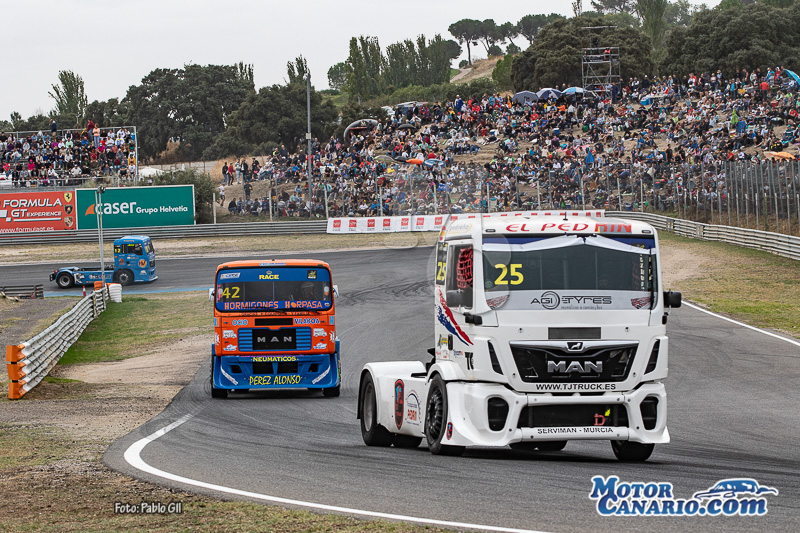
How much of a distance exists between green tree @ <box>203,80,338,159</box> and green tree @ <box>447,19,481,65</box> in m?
101

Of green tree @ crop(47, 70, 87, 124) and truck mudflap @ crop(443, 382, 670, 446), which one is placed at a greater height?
green tree @ crop(47, 70, 87, 124)

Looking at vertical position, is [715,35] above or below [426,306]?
above

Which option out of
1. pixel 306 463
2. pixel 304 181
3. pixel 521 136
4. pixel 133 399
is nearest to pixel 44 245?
pixel 304 181

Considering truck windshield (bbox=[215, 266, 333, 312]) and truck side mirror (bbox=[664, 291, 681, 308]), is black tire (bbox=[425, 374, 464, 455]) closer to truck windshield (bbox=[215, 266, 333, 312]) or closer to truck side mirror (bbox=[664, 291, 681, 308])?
truck side mirror (bbox=[664, 291, 681, 308])

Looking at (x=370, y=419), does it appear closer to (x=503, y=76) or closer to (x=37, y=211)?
(x=37, y=211)

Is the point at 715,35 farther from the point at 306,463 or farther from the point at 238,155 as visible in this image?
the point at 306,463

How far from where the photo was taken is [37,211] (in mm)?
56938

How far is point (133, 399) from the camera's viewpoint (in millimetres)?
17297

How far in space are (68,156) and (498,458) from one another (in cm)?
5913

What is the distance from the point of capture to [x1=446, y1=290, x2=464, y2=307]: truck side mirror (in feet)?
31.2

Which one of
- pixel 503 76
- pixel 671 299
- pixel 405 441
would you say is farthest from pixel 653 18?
pixel 671 299

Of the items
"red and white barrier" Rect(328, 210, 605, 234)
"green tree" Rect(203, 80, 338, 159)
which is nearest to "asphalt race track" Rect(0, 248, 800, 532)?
"red and white barrier" Rect(328, 210, 605, 234)

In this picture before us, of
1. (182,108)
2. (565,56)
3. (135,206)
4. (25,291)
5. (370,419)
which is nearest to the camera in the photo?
(370,419)

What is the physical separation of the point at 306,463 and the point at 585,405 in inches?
115
